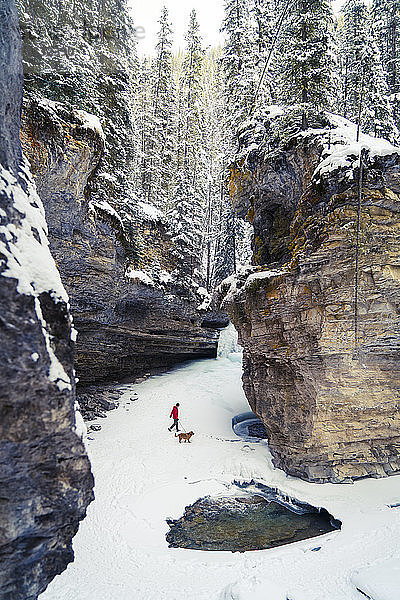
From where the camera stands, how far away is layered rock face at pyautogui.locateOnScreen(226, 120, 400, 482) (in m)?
11.1

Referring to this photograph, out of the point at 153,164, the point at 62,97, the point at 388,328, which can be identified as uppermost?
the point at 153,164

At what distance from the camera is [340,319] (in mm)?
11289

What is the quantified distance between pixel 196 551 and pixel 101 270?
427 inches

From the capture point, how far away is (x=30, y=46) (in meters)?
12.1

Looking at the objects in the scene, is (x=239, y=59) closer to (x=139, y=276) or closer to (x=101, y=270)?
(x=139, y=276)

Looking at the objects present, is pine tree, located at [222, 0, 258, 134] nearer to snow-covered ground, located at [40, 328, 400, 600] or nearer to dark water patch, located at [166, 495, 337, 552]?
snow-covered ground, located at [40, 328, 400, 600]

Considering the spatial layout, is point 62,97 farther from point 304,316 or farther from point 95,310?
point 304,316

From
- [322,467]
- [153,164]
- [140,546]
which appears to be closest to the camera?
[140,546]

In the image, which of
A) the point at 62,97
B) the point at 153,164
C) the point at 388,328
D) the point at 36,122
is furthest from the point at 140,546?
the point at 153,164

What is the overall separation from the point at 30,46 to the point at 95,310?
34.7 feet

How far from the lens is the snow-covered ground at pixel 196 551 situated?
697cm

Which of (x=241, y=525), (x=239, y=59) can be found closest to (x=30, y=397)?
(x=241, y=525)

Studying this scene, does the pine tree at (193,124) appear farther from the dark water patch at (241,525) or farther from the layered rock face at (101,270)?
the dark water patch at (241,525)

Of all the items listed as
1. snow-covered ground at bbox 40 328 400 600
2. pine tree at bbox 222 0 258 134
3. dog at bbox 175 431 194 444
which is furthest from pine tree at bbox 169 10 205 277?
snow-covered ground at bbox 40 328 400 600
